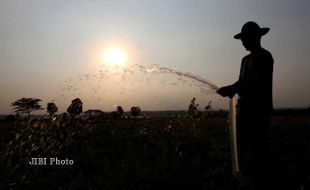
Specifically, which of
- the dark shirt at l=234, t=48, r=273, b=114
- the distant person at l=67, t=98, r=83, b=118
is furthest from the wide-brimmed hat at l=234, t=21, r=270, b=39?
the distant person at l=67, t=98, r=83, b=118

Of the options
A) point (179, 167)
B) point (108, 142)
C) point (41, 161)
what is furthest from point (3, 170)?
point (108, 142)

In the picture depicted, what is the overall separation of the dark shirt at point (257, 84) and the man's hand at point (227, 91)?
0.22 feet

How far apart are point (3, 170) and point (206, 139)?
7995mm

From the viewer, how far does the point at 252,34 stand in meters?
7.19

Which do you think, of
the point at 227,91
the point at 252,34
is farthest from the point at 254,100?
the point at 252,34

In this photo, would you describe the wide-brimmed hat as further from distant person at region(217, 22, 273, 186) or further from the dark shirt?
the dark shirt

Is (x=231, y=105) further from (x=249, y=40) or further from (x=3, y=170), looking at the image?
(x=3, y=170)

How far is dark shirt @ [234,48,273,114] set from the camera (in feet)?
23.0

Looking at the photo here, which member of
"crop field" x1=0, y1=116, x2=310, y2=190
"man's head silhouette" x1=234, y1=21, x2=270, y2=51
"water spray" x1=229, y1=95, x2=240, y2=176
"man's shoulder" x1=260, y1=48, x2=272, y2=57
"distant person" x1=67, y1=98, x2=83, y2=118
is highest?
"man's head silhouette" x1=234, y1=21, x2=270, y2=51

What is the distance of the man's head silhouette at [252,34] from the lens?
7172mm

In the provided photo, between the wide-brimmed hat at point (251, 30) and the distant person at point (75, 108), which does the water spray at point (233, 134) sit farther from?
the distant person at point (75, 108)

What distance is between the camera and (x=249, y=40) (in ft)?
23.7

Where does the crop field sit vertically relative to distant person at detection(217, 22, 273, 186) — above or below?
below

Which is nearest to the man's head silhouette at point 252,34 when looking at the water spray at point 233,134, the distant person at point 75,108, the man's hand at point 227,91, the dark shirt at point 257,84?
the dark shirt at point 257,84
